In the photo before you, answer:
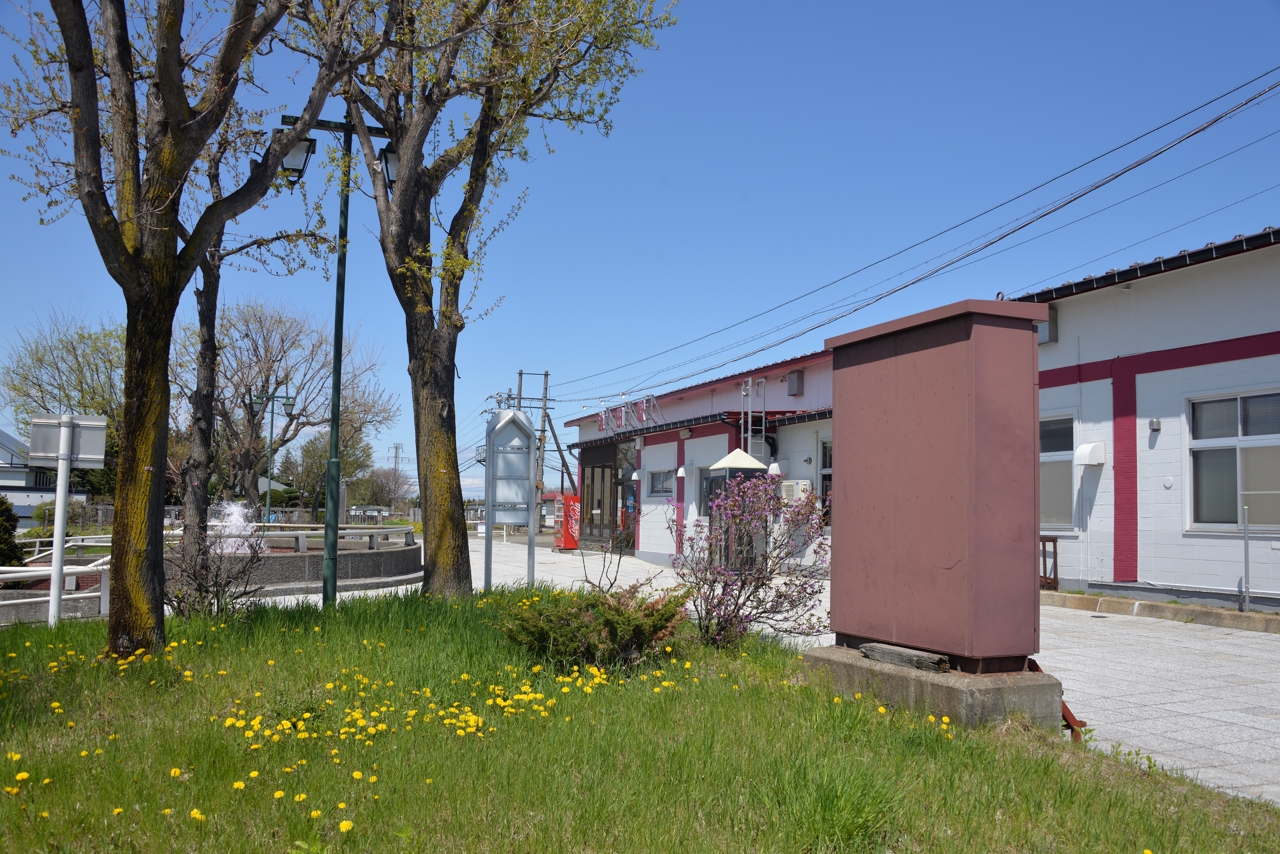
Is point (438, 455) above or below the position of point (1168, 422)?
below

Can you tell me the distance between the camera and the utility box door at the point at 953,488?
5.27 m

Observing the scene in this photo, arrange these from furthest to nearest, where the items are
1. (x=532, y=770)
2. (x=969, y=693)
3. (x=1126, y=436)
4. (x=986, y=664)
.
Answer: (x=1126, y=436)
(x=986, y=664)
(x=969, y=693)
(x=532, y=770)

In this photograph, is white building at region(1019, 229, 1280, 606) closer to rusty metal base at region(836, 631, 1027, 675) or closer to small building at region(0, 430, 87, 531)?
rusty metal base at region(836, 631, 1027, 675)

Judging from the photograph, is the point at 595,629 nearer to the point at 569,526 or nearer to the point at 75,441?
the point at 75,441

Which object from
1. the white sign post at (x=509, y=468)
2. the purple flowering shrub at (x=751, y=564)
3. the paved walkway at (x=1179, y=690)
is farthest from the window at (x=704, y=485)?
the purple flowering shrub at (x=751, y=564)

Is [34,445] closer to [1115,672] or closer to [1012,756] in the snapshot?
[1012,756]

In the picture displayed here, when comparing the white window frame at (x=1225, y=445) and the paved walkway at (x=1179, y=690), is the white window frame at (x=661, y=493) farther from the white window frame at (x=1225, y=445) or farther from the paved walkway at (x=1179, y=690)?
the white window frame at (x=1225, y=445)

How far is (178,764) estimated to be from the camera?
4.46m

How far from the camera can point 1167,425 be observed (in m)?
13.6

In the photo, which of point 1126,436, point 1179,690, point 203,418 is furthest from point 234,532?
point 1126,436

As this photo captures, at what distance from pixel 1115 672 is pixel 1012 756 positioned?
4.57 metres

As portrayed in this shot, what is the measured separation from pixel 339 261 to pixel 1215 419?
11898 mm

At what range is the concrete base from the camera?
16.6 feet

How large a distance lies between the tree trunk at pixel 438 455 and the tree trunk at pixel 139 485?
147 inches
